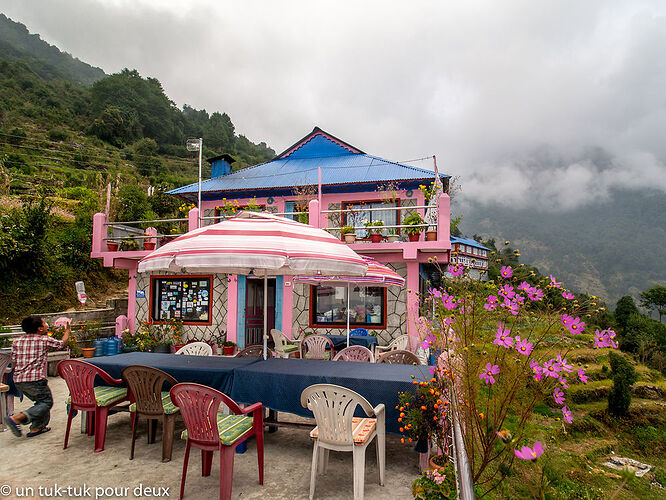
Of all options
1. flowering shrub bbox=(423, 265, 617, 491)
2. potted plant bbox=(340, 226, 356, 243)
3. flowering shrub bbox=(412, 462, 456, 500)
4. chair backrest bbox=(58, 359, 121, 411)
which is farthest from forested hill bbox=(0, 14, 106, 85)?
flowering shrub bbox=(412, 462, 456, 500)

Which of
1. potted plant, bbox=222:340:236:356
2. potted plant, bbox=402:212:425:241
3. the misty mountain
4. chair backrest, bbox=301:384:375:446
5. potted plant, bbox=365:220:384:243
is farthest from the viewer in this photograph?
the misty mountain

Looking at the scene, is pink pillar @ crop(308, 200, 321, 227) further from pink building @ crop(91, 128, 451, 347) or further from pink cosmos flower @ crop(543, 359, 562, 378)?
pink cosmos flower @ crop(543, 359, 562, 378)

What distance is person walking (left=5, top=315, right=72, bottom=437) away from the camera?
5129mm

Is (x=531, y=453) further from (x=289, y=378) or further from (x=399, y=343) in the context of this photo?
(x=399, y=343)

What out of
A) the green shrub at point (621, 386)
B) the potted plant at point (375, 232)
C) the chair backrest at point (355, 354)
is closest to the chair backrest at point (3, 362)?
the chair backrest at point (355, 354)

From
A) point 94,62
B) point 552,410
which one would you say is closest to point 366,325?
point 552,410

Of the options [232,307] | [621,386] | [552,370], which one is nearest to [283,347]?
[232,307]

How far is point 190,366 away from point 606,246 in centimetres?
19007

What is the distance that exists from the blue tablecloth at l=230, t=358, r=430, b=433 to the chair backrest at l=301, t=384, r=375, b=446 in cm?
48

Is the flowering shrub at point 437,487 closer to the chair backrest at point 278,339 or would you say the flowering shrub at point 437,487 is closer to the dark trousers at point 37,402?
the dark trousers at point 37,402

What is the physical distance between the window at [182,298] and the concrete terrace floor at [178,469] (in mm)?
7333

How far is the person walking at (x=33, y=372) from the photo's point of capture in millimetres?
5129

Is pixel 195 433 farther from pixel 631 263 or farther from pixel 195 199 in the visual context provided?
pixel 631 263

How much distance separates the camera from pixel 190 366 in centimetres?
500
